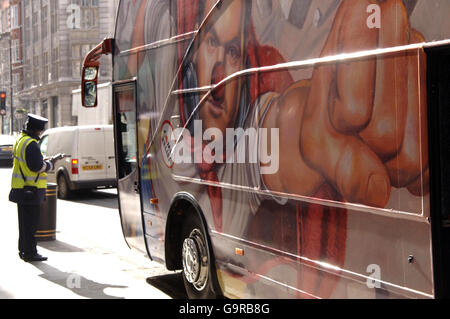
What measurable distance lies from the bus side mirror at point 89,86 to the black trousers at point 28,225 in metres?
1.48

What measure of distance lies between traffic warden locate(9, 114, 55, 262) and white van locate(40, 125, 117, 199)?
8.82m

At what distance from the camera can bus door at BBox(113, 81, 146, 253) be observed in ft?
25.1

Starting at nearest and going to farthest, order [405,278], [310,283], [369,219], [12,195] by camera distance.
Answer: [405,278]
[369,219]
[310,283]
[12,195]

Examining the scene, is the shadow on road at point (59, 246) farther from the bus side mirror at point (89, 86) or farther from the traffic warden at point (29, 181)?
the bus side mirror at point (89, 86)

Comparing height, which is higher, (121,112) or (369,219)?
(121,112)

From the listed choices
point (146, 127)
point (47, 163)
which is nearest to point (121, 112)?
point (146, 127)

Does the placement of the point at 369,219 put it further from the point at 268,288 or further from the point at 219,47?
the point at 219,47

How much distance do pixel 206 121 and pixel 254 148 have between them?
0.89 m

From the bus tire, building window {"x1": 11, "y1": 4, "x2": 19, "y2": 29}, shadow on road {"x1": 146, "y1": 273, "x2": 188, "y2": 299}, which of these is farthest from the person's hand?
building window {"x1": 11, "y1": 4, "x2": 19, "y2": 29}

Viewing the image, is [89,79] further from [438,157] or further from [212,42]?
[438,157]

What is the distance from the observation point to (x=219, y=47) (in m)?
5.64

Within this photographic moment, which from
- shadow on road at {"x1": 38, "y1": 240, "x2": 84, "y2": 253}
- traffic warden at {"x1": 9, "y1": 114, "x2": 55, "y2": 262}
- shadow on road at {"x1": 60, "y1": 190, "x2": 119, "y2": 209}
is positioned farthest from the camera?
shadow on road at {"x1": 60, "y1": 190, "x2": 119, "y2": 209}

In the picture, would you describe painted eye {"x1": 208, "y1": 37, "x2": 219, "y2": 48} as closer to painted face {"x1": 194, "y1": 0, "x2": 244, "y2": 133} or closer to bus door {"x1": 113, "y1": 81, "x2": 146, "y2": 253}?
painted face {"x1": 194, "y1": 0, "x2": 244, "y2": 133}

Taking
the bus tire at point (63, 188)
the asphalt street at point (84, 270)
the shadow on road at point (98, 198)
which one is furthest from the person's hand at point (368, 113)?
the bus tire at point (63, 188)
